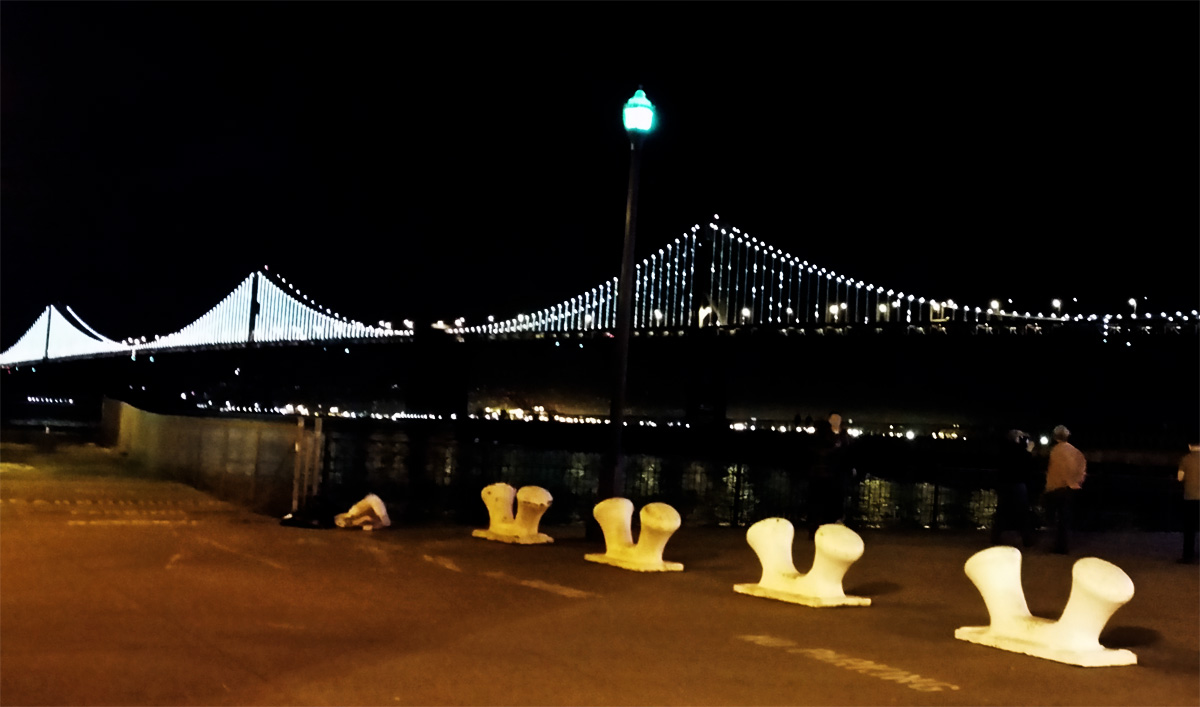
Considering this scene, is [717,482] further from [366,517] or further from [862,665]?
[862,665]

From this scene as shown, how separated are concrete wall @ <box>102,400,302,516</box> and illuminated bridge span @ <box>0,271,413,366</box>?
4560 centimetres

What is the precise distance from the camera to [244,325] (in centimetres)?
9162

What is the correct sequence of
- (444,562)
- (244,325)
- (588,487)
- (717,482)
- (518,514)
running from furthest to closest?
(244,325) < (717,482) < (588,487) < (518,514) < (444,562)

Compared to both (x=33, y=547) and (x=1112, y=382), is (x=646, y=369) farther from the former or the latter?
(x=33, y=547)

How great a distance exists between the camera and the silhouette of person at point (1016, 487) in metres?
14.3

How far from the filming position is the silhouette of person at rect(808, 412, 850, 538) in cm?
1419

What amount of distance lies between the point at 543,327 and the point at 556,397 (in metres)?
4.37

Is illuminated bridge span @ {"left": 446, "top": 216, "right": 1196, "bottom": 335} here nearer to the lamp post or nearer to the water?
the water

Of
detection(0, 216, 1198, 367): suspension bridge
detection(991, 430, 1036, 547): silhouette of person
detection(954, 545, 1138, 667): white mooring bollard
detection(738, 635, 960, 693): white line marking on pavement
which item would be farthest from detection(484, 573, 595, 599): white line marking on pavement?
detection(0, 216, 1198, 367): suspension bridge

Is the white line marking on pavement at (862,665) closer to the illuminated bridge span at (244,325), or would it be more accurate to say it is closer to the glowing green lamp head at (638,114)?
the glowing green lamp head at (638,114)

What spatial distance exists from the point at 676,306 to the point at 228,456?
6180cm

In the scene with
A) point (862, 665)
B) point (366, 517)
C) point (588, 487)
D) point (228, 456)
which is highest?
point (228, 456)

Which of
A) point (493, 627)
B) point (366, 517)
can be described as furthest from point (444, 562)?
point (493, 627)

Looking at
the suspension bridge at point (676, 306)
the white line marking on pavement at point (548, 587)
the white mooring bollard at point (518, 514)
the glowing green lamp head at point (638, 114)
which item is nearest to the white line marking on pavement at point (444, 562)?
the white line marking on pavement at point (548, 587)
